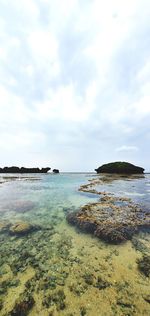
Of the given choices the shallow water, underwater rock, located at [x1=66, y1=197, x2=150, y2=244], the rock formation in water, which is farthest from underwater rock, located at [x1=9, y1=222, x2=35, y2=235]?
the rock formation in water

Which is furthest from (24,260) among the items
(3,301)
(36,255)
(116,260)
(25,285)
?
(116,260)

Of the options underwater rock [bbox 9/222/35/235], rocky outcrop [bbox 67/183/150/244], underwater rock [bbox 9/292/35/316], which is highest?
rocky outcrop [bbox 67/183/150/244]

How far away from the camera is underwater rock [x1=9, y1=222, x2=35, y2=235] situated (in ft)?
33.4

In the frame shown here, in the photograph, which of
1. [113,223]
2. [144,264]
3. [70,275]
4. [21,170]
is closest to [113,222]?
[113,223]

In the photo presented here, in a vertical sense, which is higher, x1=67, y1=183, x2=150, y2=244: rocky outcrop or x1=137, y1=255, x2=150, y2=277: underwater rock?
x1=67, y1=183, x2=150, y2=244: rocky outcrop

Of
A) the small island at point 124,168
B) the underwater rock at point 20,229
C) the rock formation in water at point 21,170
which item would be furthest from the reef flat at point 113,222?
the rock formation in water at point 21,170

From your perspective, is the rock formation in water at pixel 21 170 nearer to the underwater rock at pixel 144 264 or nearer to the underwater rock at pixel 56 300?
the underwater rock at pixel 144 264

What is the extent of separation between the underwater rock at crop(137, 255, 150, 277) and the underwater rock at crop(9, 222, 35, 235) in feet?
23.8

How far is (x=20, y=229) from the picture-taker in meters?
10.5

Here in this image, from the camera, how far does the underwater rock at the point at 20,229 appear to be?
33.4 ft

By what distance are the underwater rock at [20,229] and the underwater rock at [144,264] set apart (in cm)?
725

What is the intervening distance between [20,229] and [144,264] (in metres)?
7.98

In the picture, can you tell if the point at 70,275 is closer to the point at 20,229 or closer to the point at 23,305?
the point at 23,305

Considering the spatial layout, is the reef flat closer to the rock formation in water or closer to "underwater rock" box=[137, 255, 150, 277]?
"underwater rock" box=[137, 255, 150, 277]
